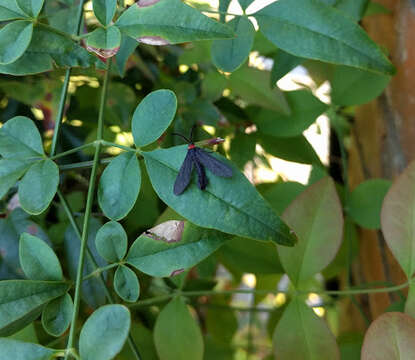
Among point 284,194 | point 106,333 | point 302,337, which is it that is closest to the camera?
point 106,333

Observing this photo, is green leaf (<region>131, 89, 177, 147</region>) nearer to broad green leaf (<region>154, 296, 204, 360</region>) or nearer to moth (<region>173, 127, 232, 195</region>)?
→ moth (<region>173, 127, 232, 195</region>)

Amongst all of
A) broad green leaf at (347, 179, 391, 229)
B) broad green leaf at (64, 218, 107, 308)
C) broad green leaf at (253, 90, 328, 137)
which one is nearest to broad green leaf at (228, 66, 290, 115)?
broad green leaf at (253, 90, 328, 137)

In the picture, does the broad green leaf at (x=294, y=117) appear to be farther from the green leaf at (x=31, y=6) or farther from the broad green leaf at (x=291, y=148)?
the green leaf at (x=31, y=6)

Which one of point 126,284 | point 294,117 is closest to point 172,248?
point 126,284

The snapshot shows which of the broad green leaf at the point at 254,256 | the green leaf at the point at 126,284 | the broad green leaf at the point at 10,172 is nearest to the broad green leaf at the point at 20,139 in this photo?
the broad green leaf at the point at 10,172

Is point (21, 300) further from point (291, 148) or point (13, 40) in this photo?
point (291, 148)
